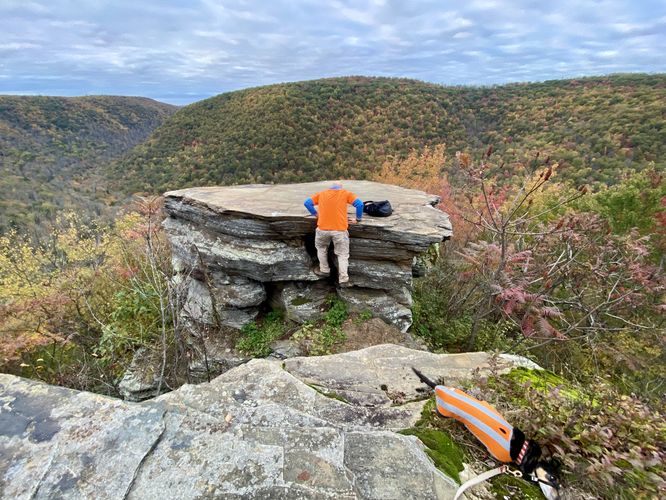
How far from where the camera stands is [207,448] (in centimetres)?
206

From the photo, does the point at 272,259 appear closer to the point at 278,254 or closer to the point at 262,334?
the point at 278,254

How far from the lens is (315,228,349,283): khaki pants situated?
687 cm

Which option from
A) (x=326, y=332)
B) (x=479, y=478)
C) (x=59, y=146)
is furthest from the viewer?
(x=59, y=146)

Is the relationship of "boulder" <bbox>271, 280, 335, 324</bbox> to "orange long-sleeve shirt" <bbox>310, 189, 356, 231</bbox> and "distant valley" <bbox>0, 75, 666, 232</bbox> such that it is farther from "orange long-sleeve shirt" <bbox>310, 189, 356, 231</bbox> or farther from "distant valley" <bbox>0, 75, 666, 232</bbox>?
"distant valley" <bbox>0, 75, 666, 232</bbox>

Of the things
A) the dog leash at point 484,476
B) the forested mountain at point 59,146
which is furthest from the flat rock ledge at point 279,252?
the forested mountain at point 59,146

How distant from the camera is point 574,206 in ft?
39.1

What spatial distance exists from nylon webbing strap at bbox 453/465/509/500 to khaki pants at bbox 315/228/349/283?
16.8 ft

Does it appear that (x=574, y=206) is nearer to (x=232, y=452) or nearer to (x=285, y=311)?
(x=285, y=311)

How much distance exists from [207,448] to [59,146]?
318ft

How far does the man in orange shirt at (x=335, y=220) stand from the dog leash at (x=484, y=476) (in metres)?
5.10

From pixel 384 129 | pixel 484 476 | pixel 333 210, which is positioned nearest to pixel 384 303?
pixel 333 210

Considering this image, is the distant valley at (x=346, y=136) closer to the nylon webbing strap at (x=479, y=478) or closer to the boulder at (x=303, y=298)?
the boulder at (x=303, y=298)

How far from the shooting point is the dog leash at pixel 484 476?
5.97 feet

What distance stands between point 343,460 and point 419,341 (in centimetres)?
608
